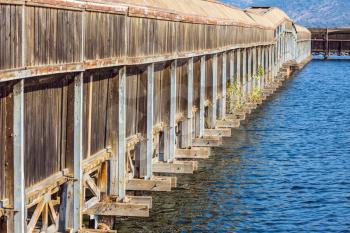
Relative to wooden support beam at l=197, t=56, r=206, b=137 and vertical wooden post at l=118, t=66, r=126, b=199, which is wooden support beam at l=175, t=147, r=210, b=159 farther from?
vertical wooden post at l=118, t=66, r=126, b=199

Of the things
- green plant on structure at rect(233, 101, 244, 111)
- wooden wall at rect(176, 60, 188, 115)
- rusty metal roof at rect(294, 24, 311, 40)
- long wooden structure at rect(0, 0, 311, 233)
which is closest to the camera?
long wooden structure at rect(0, 0, 311, 233)

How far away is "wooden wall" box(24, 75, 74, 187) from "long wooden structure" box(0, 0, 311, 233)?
0.06 ft

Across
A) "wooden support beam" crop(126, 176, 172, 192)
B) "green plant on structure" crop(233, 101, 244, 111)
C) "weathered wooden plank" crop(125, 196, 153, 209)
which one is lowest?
"weathered wooden plank" crop(125, 196, 153, 209)

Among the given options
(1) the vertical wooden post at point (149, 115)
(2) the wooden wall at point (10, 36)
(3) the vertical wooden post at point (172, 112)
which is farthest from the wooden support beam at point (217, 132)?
(2) the wooden wall at point (10, 36)

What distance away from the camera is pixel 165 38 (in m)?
26.8

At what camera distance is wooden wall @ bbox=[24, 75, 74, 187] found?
638 inches

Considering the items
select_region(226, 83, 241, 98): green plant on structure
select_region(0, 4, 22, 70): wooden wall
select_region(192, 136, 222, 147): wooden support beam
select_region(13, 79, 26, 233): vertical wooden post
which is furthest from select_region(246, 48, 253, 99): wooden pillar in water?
select_region(0, 4, 22, 70): wooden wall

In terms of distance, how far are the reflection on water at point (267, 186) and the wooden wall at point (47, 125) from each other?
5.63 m

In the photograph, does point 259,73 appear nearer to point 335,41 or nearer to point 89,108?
point 89,108

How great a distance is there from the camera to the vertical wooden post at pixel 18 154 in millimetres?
14570

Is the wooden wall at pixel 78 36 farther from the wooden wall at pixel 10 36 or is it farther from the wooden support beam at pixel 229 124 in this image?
the wooden support beam at pixel 229 124

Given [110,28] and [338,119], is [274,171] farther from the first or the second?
[338,119]

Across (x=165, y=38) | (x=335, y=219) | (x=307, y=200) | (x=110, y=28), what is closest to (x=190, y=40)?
(x=165, y=38)

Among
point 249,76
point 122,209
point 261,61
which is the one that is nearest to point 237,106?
point 249,76
